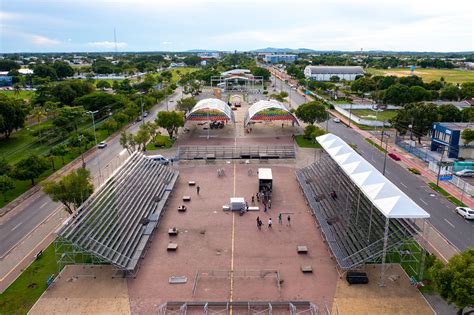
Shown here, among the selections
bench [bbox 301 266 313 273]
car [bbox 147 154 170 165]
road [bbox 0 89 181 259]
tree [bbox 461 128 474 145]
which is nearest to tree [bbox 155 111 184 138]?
car [bbox 147 154 170 165]

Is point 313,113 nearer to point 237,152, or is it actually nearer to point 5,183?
point 237,152

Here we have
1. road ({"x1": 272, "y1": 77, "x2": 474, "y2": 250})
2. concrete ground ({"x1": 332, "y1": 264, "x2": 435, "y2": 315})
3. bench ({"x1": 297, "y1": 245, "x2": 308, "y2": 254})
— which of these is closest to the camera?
concrete ground ({"x1": 332, "y1": 264, "x2": 435, "y2": 315})

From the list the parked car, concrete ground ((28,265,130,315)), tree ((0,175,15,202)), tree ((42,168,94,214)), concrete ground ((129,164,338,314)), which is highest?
tree ((42,168,94,214))

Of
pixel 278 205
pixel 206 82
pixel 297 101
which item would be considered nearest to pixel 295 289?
pixel 278 205

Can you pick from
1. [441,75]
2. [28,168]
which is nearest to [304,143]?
[28,168]

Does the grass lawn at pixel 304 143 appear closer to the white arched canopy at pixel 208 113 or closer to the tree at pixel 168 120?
the white arched canopy at pixel 208 113

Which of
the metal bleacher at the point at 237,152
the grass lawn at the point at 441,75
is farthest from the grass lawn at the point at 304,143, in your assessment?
the grass lawn at the point at 441,75

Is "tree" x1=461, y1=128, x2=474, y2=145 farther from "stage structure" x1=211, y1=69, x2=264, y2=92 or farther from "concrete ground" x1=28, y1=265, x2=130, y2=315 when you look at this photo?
"stage structure" x1=211, y1=69, x2=264, y2=92
